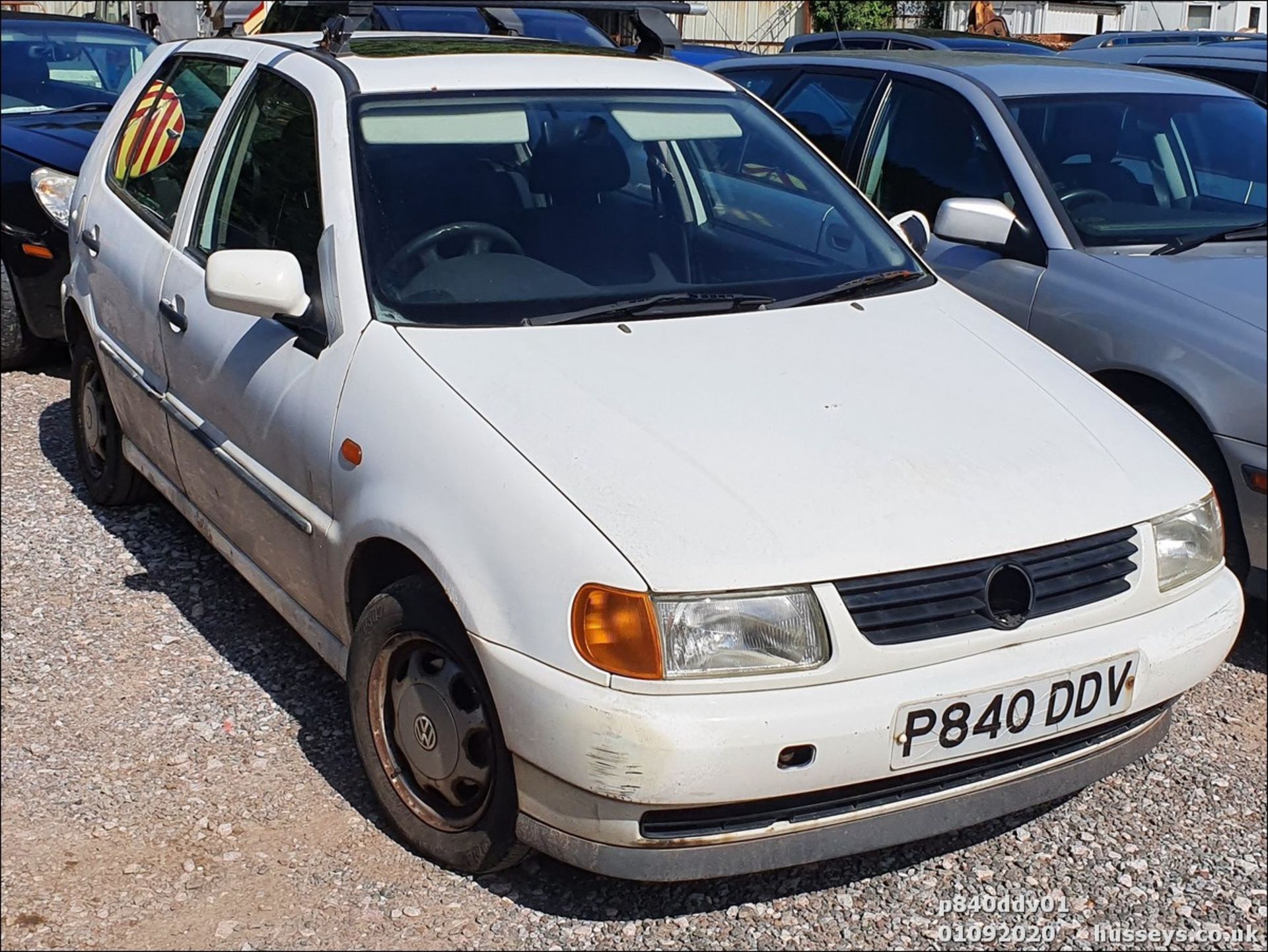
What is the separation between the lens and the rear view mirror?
3.06m

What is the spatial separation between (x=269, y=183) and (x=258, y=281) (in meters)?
0.62

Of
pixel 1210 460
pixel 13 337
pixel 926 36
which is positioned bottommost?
pixel 13 337

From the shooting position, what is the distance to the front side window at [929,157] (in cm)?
475

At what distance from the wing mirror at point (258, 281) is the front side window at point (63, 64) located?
14.6 feet

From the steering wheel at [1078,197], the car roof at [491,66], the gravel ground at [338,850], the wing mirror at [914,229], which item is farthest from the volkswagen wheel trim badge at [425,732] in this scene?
the steering wheel at [1078,197]

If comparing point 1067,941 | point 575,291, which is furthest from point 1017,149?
point 1067,941

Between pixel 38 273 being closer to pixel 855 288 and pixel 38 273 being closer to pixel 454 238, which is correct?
pixel 454 238

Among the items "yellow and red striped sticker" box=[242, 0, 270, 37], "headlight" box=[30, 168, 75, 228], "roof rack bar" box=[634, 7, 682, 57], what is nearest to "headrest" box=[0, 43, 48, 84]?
"headlight" box=[30, 168, 75, 228]

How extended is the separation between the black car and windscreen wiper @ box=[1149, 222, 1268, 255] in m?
5.07

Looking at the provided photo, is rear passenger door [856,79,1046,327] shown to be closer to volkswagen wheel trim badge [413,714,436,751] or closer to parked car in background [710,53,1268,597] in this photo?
parked car in background [710,53,1268,597]

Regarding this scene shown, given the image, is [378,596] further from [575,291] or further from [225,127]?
[225,127]

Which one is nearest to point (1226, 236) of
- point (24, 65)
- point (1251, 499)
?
point (1251, 499)

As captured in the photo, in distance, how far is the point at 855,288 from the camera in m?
3.47

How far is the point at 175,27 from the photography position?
13.6 feet
